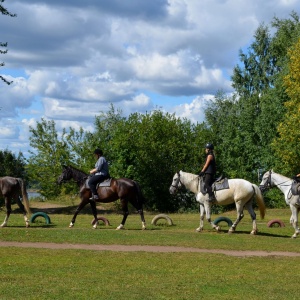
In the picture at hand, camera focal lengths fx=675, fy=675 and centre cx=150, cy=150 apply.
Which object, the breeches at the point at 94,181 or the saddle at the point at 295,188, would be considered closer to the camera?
the saddle at the point at 295,188

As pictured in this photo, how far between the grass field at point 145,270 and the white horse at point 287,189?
147 centimetres

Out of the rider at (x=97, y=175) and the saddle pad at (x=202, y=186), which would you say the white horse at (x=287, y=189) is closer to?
the saddle pad at (x=202, y=186)

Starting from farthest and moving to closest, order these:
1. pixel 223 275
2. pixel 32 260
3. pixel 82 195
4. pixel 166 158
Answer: pixel 166 158
pixel 82 195
pixel 32 260
pixel 223 275

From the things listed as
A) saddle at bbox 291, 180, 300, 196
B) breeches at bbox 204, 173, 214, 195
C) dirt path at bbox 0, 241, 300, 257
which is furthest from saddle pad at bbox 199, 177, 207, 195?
dirt path at bbox 0, 241, 300, 257

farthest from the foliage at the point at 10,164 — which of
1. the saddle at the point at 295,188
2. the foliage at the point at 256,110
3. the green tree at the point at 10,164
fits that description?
the saddle at the point at 295,188

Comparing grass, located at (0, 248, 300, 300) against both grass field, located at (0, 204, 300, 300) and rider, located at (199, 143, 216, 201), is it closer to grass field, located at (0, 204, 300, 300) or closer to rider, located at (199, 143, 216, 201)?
grass field, located at (0, 204, 300, 300)

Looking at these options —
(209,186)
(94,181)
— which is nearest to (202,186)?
(209,186)

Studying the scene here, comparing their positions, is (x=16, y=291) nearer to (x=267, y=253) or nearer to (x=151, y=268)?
(x=151, y=268)

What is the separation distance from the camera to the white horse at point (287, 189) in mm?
23812

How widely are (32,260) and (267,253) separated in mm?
6664

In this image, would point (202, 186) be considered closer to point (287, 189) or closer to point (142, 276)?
point (287, 189)

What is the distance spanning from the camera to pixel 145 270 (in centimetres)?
1550

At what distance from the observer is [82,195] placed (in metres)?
25.3

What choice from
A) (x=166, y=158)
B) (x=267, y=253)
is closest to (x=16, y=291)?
(x=267, y=253)
